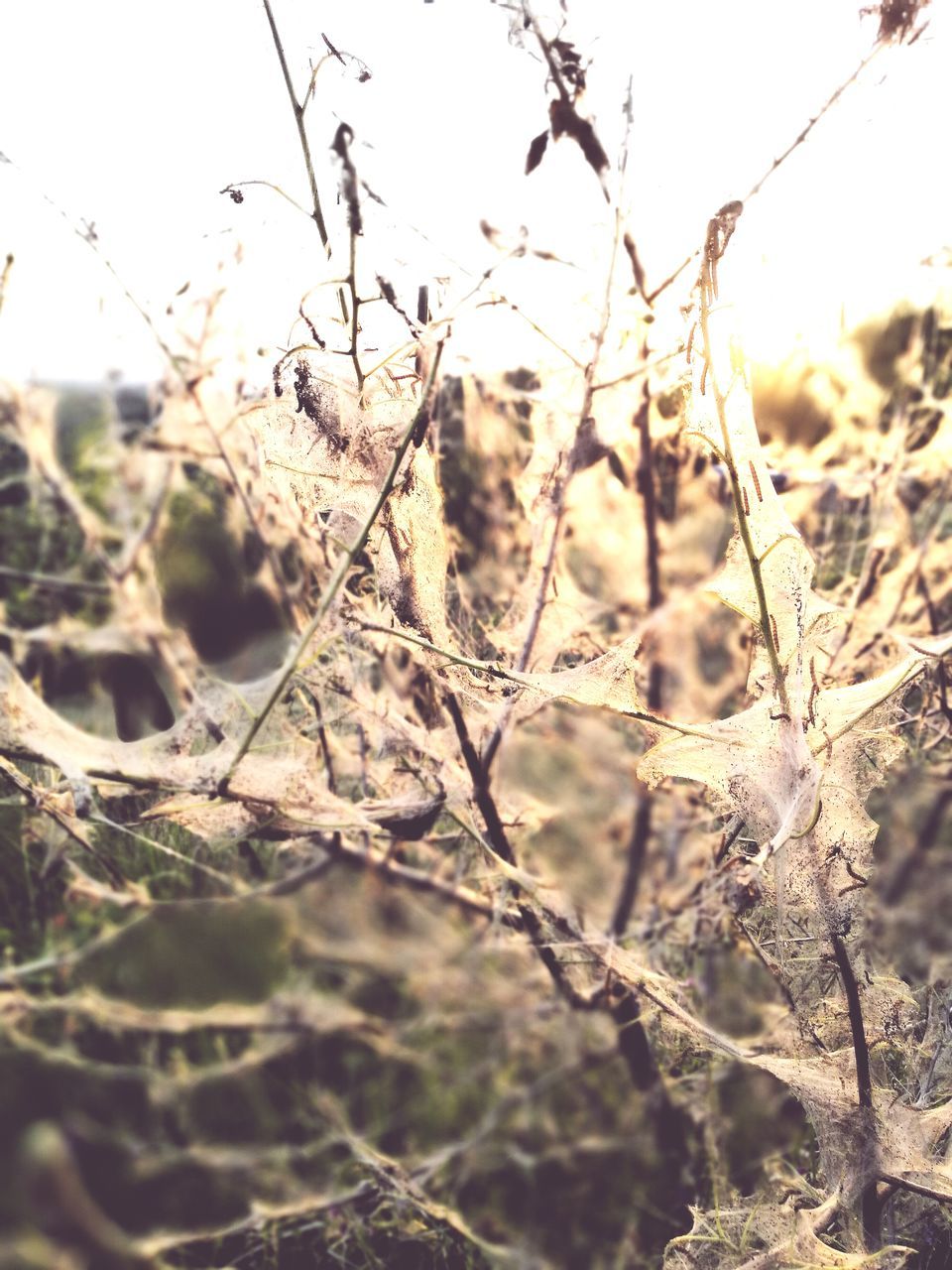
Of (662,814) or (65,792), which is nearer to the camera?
(65,792)

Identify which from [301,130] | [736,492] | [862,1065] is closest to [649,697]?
[862,1065]

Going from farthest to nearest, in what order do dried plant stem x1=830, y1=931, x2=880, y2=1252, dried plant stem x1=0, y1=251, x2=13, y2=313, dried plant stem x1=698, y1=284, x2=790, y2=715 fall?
dried plant stem x1=0, y1=251, x2=13, y2=313 → dried plant stem x1=830, y1=931, x2=880, y2=1252 → dried plant stem x1=698, y1=284, x2=790, y2=715

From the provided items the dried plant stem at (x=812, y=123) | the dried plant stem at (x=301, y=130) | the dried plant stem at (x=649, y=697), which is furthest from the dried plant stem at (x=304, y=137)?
the dried plant stem at (x=649, y=697)

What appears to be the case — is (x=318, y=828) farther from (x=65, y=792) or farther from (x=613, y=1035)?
(x=613, y=1035)

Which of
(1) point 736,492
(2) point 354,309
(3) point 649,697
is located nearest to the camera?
(1) point 736,492

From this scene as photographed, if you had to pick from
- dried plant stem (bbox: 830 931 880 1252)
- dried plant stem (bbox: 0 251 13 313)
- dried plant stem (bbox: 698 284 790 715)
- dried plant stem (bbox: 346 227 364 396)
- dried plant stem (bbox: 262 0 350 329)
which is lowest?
dried plant stem (bbox: 830 931 880 1252)

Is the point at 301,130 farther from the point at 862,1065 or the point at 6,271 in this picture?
the point at 862,1065

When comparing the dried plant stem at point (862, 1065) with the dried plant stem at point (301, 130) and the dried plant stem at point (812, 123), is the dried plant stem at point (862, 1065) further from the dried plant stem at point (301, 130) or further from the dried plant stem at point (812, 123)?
the dried plant stem at point (301, 130)

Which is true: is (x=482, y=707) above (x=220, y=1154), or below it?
above

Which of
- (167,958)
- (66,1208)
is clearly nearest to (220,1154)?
(167,958)

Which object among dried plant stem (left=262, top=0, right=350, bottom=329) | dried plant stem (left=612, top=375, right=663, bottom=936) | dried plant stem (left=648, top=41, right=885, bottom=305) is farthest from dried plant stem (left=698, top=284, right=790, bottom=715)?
dried plant stem (left=612, top=375, right=663, bottom=936)

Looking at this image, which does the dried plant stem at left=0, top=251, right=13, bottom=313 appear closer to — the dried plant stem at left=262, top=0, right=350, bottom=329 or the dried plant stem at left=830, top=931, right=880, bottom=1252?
the dried plant stem at left=262, top=0, right=350, bottom=329
